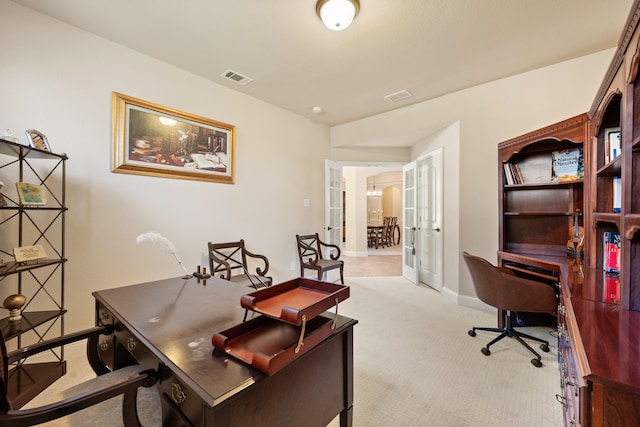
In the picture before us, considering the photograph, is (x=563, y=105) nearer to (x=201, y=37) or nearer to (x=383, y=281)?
(x=383, y=281)

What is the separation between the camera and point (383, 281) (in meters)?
4.54

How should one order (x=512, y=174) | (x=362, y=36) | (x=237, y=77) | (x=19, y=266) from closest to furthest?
1. (x=19, y=266)
2. (x=362, y=36)
3. (x=512, y=174)
4. (x=237, y=77)

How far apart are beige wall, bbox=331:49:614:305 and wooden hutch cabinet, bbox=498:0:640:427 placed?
0.37 metres

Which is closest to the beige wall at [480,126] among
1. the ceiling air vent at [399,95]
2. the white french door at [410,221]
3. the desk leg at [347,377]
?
the ceiling air vent at [399,95]

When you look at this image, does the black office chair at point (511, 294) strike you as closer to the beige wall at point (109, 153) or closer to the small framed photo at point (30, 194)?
the beige wall at point (109, 153)

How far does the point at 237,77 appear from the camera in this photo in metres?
3.05

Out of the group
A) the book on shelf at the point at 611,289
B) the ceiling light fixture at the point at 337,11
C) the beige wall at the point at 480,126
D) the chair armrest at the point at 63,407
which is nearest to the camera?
the chair armrest at the point at 63,407

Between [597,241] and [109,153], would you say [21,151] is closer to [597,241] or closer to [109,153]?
[109,153]

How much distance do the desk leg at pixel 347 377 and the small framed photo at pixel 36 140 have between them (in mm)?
2358

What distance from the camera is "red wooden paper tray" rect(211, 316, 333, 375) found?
76cm

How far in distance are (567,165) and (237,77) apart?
3.44m

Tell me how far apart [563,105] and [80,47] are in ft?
14.9

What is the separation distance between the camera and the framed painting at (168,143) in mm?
2486

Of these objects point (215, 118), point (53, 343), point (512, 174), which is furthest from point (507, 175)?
point (53, 343)
